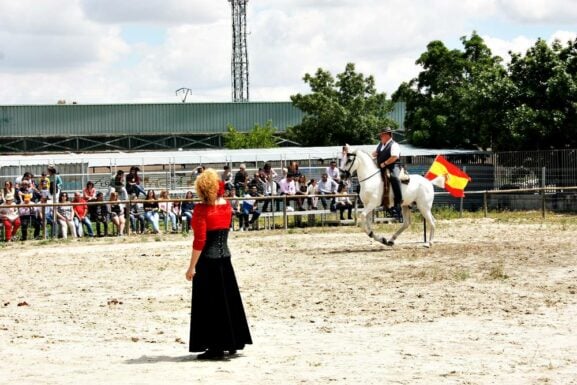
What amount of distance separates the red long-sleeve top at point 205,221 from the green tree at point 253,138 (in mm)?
50574

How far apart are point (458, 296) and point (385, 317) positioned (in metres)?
1.93

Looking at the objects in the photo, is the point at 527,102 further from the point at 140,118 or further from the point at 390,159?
the point at 140,118

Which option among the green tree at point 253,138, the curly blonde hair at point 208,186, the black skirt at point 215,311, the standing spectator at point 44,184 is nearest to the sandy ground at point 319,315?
the black skirt at point 215,311

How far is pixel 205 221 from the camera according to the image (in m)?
11.0

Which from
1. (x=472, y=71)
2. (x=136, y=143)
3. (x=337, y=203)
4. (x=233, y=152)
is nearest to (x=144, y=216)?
(x=337, y=203)

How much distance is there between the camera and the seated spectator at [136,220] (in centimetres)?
2969

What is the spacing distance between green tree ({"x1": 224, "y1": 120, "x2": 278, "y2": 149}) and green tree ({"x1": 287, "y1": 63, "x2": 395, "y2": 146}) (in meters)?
1.90

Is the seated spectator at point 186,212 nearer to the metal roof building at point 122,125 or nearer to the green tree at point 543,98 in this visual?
the green tree at point 543,98

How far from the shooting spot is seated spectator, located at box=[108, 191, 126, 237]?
2918 cm

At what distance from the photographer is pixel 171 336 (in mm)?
12461

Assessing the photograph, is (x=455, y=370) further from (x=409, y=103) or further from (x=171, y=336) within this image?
(x=409, y=103)

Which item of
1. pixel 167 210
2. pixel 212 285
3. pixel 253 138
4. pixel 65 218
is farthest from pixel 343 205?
pixel 253 138

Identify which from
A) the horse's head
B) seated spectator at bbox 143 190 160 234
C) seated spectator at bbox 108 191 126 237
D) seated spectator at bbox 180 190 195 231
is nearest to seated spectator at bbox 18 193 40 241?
seated spectator at bbox 108 191 126 237

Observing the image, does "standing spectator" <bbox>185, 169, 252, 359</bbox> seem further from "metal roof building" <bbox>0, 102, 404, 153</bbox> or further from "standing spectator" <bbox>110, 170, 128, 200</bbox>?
"metal roof building" <bbox>0, 102, 404, 153</bbox>
